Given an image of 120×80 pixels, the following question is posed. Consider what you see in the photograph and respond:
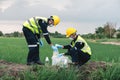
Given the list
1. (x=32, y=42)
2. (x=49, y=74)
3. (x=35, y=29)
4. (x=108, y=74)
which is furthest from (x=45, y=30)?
(x=49, y=74)

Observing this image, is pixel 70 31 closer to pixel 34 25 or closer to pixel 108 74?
pixel 34 25

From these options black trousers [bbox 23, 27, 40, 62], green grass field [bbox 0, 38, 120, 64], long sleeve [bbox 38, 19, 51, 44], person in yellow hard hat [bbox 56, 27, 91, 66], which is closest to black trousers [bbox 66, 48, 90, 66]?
person in yellow hard hat [bbox 56, 27, 91, 66]

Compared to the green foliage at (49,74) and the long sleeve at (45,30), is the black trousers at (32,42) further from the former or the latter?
the green foliage at (49,74)

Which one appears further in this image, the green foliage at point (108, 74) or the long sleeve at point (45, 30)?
the long sleeve at point (45, 30)

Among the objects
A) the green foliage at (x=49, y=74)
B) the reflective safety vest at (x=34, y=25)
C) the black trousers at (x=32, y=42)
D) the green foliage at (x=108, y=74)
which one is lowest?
the green foliage at (x=108, y=74)

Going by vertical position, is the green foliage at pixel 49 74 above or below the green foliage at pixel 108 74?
above

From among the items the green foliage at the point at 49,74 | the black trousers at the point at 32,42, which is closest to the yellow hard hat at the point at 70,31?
the black trousers at the point at 32,42

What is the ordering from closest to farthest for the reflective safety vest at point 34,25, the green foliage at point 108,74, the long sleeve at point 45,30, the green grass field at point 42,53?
the green foliage at point 108,74 < the long sleeve at point 45,30 < the reflective safety vest at point 34,25 < the green grass field at point 42,53

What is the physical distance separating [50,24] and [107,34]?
5909 cm

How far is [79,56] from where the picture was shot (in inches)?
453

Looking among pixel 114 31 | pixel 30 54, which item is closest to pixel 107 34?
pixel 114 31

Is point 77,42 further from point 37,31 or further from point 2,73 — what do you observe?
point 2,73

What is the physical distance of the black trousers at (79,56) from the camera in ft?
37.4

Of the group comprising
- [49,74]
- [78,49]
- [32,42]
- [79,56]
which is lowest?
[49,74]
